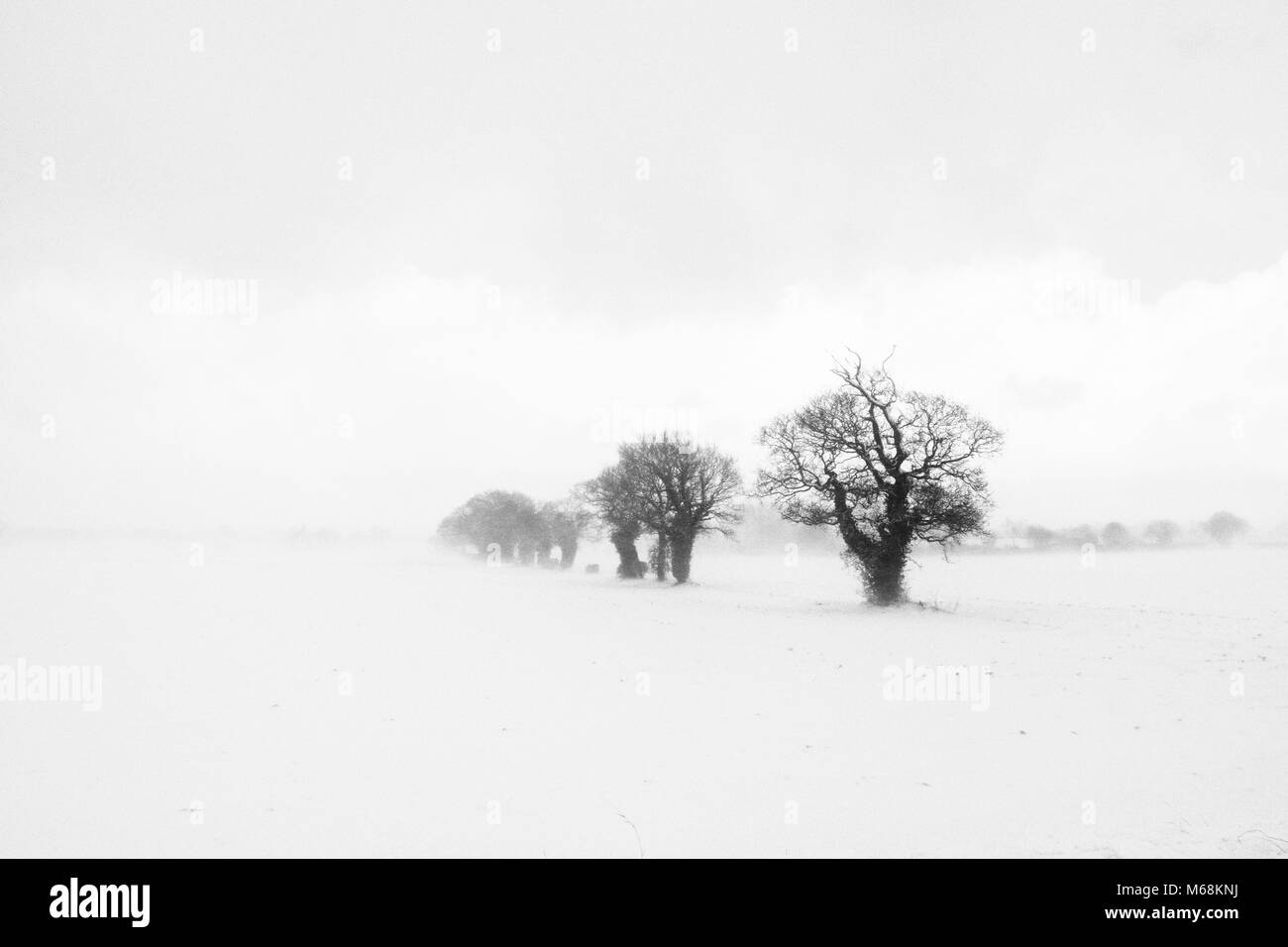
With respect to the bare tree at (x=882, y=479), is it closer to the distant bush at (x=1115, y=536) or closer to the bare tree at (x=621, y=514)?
the bare tree at (x=621, y=514)

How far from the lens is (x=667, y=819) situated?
7.81m

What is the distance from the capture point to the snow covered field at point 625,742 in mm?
7332

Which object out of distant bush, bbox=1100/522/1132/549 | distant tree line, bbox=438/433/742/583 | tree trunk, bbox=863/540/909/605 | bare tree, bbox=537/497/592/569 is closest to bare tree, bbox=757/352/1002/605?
tree trunk, bbox=863/540/909/605

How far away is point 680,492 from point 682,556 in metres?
5.25

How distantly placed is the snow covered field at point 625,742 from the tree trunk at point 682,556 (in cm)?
2497

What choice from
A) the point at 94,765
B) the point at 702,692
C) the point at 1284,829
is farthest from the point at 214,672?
the point at 1284,829

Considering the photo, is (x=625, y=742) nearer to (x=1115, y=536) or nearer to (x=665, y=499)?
(x=665, y=499)

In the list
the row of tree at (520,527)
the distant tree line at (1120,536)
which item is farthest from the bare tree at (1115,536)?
the row of tree at (520,527)

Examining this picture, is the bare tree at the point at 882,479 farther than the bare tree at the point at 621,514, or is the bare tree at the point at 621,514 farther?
the bare tree at the point at 621,514

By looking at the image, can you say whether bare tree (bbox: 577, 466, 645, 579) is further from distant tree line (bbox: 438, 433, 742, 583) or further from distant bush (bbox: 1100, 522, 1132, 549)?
distant bush (bbox: 1100, 522, 1132, 549)

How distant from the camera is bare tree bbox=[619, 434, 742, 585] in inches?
1925
